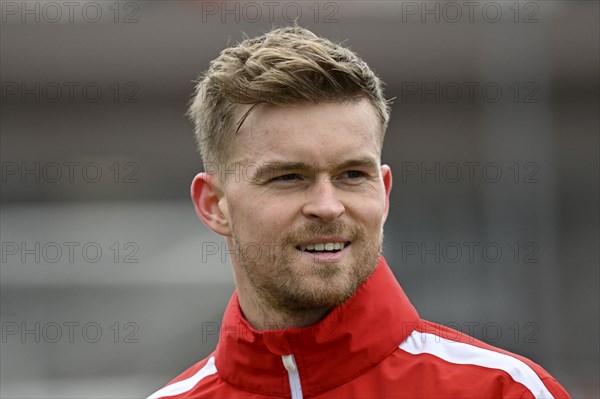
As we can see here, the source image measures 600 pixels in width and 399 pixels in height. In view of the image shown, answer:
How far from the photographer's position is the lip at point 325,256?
1758 mm

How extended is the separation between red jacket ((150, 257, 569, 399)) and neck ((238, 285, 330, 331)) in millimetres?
50

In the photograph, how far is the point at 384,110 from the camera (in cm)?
196

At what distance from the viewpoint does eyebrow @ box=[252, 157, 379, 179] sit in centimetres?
177

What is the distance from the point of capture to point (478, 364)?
5.72 ft

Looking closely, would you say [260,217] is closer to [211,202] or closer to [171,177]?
[211,202]

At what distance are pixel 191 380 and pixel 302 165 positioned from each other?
0.68m

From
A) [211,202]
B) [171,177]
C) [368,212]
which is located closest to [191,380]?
[211,202]

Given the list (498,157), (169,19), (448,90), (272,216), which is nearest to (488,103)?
(498,157)

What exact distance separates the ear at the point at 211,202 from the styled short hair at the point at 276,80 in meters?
0.06

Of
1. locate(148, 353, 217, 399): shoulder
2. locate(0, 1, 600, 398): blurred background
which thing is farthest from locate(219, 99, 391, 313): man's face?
locate(0, 1, 600, 398): blurred background

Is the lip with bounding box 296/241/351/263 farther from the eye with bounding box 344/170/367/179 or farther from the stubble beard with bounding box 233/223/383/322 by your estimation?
the eye with bounding box 344/170/367/179

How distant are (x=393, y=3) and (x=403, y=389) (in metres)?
6.06

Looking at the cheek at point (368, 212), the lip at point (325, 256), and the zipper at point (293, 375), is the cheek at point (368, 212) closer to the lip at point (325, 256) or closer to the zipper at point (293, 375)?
A: the lip at point (325, 256)

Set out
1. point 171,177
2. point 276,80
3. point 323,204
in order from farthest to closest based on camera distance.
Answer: point 171,177 < point 276,80 < point 323,204
